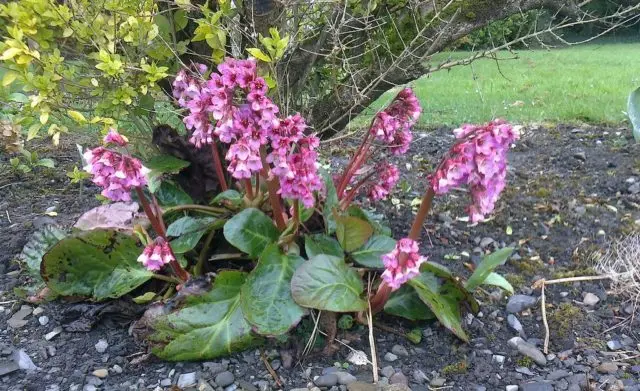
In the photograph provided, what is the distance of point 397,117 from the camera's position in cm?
197

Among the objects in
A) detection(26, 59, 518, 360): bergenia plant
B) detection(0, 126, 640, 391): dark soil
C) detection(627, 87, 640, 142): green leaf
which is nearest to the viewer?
detection(26, 59, 518, 360): bergenia plant

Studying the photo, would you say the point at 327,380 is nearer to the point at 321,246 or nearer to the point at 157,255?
the point at 321,246

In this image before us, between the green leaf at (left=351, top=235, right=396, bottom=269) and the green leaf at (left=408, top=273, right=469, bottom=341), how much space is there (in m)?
0.13

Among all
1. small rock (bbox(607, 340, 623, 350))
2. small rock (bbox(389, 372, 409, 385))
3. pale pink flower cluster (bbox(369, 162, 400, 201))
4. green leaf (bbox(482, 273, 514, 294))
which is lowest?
small rock (bbox(607, 340, 623, 350))

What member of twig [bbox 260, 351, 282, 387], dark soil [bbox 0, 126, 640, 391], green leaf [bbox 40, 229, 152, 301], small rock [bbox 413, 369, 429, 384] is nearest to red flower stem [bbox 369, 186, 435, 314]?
dark soil [bbox 0, 126, 640, 391]

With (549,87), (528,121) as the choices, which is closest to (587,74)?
(549,87)

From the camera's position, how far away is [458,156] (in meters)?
1.51

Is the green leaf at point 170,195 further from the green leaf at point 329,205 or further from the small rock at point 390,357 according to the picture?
the small rock at point 390,357

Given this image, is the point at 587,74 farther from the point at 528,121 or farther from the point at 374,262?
the point at 374,262

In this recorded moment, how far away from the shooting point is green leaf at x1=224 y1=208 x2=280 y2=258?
1.88 meters

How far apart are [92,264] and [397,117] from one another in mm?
1063

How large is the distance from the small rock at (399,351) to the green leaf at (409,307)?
9cm

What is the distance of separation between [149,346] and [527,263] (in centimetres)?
134

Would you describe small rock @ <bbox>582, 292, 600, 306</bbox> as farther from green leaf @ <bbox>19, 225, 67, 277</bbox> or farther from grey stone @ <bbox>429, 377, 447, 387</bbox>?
green leaf @ <bbox>19, 225, 67, 277</bbox>
